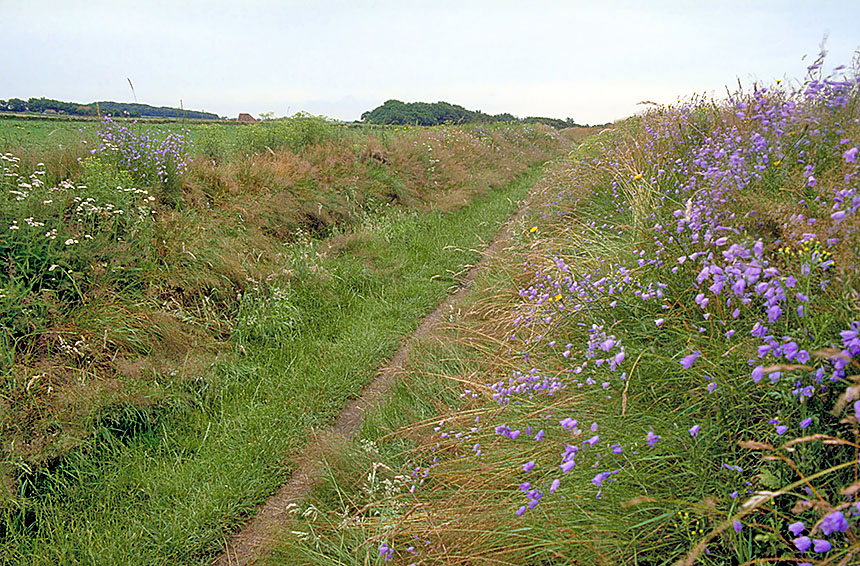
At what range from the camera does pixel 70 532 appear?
2.76 m

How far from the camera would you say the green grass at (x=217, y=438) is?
9.06 feet

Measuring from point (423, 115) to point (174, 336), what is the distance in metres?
17.9

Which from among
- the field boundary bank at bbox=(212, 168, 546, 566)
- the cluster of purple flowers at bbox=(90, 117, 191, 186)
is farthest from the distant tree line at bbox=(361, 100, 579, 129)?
the field boundary bank at bbox=(212, 168, 546, 566)

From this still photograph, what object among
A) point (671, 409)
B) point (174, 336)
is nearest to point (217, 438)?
point (174, 336)

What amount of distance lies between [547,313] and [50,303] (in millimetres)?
3698

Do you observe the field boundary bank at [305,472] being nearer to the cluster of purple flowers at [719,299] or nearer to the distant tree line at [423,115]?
the cluster of purple flowers at [719,299]

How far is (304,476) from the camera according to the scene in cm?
327

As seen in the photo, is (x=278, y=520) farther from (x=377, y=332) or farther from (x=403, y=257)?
(x=403, y=257)

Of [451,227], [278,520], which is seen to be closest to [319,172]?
[451,227]

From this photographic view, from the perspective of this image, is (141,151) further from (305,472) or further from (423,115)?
(423,115)

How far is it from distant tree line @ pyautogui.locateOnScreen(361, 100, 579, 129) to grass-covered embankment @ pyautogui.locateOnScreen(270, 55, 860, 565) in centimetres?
1301

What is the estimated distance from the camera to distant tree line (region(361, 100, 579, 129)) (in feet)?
56.7

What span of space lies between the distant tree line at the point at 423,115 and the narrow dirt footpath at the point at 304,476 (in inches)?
481

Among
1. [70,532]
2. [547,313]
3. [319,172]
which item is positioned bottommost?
[70,532]
